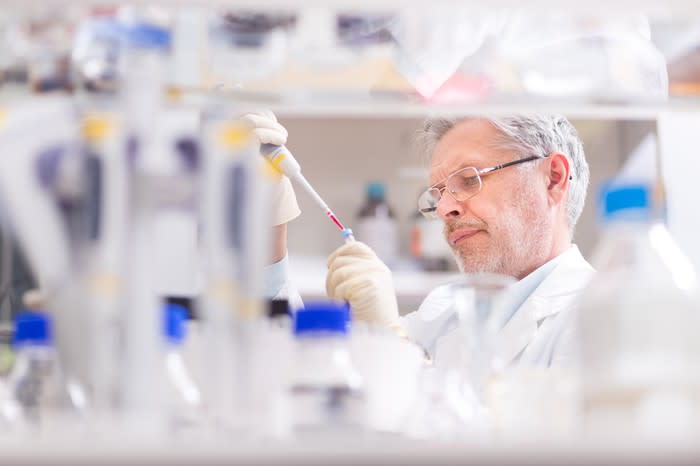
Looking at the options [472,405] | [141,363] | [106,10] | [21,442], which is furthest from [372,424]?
[106,10]

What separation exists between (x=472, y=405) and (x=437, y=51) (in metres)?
0.37

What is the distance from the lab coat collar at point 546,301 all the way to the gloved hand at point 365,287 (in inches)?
9.9

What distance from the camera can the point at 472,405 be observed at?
88 centimetres

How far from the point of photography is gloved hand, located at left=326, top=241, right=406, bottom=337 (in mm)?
1716

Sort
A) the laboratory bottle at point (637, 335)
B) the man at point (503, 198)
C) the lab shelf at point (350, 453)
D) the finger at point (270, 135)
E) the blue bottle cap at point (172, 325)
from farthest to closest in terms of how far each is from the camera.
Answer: the man at point (503, 198), the finger at point (270, 135), the blue bottle cap at point (172, 325), the laboratory bottle at point (637, 335), the lab shelf at point (350, 453)

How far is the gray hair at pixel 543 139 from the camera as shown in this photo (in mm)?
2299

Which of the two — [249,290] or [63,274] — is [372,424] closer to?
[249,290]

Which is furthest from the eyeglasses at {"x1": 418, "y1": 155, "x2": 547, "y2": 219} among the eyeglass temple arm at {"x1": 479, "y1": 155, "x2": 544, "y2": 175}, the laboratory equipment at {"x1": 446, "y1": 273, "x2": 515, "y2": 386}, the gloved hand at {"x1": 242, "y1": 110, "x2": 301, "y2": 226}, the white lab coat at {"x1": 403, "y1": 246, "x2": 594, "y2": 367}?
the laboratory equipment at {"x1": 446, "y1": 273, "x2": 515, "y2": 386}

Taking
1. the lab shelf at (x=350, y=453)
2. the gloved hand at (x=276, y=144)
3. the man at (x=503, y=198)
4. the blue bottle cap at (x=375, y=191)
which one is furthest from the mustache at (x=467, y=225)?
the lab shelf at (x=350, y=453)

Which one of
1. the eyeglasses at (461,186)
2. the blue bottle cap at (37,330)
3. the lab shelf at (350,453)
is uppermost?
the eyeglasses at (461,186)

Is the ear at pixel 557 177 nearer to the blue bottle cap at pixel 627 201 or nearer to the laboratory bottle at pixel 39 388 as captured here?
the blue bottle cap at pixel 627 201

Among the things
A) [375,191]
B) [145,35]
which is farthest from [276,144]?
[375,191]

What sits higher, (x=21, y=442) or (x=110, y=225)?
(x=110, y=225)

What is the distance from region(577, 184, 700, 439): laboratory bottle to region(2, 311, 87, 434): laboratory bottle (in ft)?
1.41
